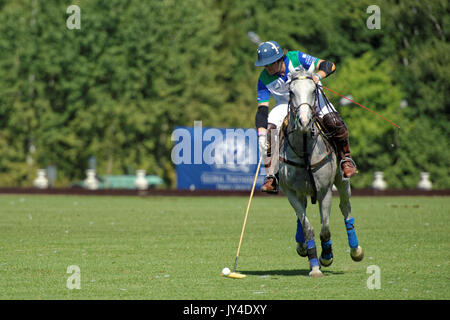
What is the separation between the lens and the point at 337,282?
36.0 ft

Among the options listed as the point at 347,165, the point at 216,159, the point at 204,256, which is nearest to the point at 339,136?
the point at 347,165

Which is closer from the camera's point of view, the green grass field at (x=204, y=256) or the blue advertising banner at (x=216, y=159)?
the green grass field at (x=204, y=256)

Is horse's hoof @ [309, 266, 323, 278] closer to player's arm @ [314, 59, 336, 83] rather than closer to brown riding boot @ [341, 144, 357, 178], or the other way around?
brown riding boot @ [341, 144, 357, 178]

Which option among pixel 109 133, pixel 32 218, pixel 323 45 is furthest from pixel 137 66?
pixel 32 218

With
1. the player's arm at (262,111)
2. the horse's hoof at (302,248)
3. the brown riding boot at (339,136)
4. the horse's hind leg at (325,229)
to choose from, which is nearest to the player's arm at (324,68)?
the brown riding boot at (339,136)

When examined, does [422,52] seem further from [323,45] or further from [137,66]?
[137,66]

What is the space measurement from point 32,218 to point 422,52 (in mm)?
38703

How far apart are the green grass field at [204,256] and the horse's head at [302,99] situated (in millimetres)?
1909

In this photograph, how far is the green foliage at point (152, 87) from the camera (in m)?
55.1

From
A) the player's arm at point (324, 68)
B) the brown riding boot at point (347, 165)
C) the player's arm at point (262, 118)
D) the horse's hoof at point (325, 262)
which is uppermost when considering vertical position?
the player's arm at point (324, 68)

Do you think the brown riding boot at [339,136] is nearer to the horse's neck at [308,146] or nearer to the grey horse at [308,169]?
the grey horse at [308,169]

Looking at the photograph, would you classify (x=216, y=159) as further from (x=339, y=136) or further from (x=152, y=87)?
(x=339, y=136)

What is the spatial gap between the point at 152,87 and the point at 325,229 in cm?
4656

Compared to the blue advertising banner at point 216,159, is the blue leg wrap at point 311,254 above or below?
below
